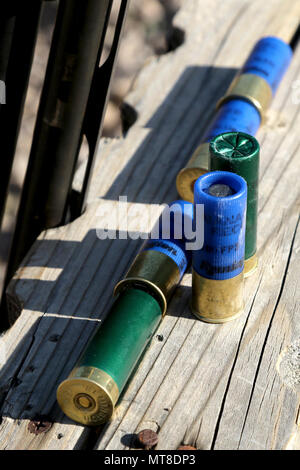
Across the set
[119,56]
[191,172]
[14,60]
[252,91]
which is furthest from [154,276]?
[119,56]

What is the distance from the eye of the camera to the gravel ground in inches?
181

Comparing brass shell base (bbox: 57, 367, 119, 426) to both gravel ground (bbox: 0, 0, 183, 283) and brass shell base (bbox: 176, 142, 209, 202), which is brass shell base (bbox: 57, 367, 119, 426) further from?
gravel ground (bbox: 0, 0, 183, 283)

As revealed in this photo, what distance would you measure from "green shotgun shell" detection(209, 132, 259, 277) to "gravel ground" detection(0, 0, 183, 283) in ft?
8.07

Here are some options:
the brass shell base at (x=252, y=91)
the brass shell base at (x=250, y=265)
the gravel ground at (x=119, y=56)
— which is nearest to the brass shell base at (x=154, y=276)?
the brass shell base at (x=250, y=265)

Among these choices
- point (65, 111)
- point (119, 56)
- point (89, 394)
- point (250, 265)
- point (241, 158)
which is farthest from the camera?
point (119, 56)

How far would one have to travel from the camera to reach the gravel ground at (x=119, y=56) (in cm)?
460

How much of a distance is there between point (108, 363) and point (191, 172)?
877 millimetres

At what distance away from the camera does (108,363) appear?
6.48ft

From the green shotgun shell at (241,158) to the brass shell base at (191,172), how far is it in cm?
32

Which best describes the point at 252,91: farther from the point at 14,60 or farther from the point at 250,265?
the point at 14,60

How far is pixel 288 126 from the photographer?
3025 mm

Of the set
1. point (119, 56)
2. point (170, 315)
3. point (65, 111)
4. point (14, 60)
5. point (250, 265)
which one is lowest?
point (119, 56)

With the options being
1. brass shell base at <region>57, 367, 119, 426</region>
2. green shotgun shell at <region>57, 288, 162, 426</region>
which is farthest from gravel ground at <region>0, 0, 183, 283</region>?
brass shell base at <region>57, 367, 119, 426</region>
